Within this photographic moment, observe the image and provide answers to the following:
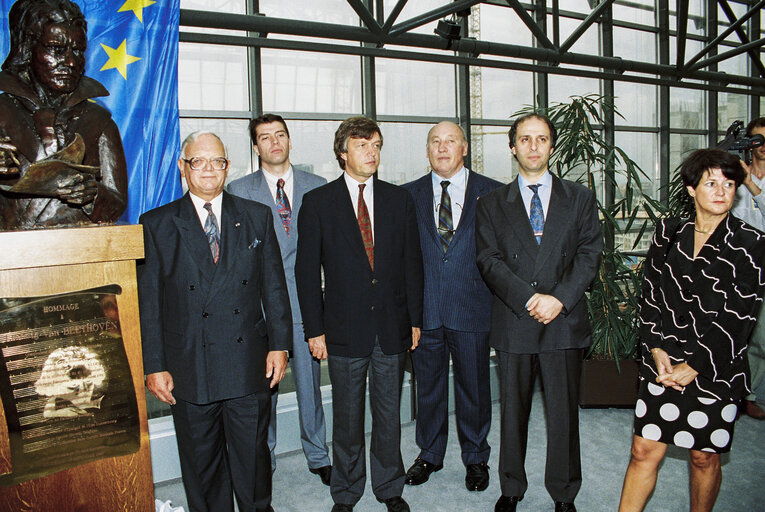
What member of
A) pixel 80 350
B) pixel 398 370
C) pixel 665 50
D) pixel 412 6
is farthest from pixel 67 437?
pixel 665 50

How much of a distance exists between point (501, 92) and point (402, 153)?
6.43 feet

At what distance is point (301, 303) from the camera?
2424 mm

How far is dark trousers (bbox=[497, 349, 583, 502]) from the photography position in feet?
7.72

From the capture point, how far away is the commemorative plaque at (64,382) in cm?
138

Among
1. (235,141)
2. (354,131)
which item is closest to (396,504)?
(354,131)

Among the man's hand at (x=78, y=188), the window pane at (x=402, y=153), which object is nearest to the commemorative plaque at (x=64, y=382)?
the man's hand at (x=78, y=188)

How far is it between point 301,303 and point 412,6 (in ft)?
19.9

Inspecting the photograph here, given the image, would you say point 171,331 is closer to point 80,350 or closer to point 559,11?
point 80,350

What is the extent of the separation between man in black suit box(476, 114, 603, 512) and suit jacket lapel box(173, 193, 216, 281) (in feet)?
3.70

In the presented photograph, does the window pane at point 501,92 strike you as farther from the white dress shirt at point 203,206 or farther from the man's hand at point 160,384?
the man's hand at point 160,384

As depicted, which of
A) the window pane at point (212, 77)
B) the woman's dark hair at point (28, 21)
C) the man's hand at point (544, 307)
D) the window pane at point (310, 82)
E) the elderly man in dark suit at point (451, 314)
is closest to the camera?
the woman's dark hair at point (28, 21)

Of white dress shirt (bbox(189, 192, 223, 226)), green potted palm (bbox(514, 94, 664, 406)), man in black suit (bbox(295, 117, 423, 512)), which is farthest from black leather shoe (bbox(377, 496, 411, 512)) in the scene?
green potted palm (bbox(514, 94, 664, 406))

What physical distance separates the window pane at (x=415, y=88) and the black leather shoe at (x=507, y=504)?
529 cm

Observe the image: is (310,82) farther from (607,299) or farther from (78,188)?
(78,188)
